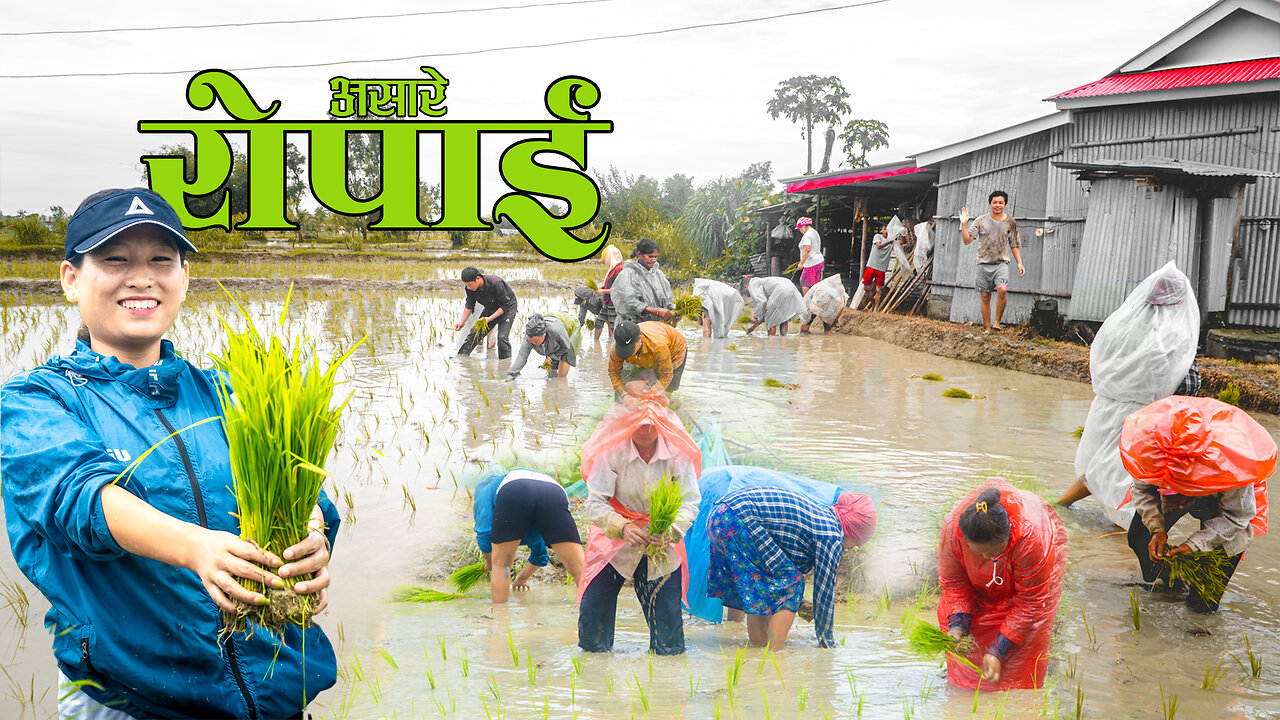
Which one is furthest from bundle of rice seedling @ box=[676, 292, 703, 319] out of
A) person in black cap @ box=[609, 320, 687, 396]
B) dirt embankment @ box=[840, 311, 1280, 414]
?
person in black cap @ box=[609, 320, 687, 396]

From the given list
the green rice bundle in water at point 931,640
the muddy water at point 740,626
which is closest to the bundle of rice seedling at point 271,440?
the muddy water at point 740,626

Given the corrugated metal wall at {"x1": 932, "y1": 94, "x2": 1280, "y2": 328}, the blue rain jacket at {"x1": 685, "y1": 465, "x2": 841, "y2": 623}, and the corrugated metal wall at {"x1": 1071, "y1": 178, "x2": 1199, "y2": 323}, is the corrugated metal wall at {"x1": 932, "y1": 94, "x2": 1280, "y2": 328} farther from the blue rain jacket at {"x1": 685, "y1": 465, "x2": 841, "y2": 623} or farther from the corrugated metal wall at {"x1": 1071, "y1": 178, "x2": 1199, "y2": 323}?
the blue rain jacket at {"x1": 685, "y1": 465, "x2": 841, "y2": 623}

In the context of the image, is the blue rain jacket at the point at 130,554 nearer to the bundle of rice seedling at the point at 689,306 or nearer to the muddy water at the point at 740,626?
the muddy water at the point at 740,626

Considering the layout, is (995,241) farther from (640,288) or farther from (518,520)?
(518,520)

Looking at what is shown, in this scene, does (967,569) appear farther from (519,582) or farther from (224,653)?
(224,653)

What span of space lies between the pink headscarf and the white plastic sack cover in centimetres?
1090

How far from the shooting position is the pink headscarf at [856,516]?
364 centimetres

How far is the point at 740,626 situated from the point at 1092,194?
8.24 metres

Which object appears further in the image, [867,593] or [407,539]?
[407,539]

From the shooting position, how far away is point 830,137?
41781 mm

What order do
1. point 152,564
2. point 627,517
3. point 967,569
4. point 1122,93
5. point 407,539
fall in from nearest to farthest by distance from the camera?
1. point 152,564
2. point 967,569
3. point 627,517
4. point 407,539
5. point 1122,93

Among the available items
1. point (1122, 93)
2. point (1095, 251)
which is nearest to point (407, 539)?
point (1095, 251)

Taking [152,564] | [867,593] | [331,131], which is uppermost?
[331,131]

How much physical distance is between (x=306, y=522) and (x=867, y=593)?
3265mm
